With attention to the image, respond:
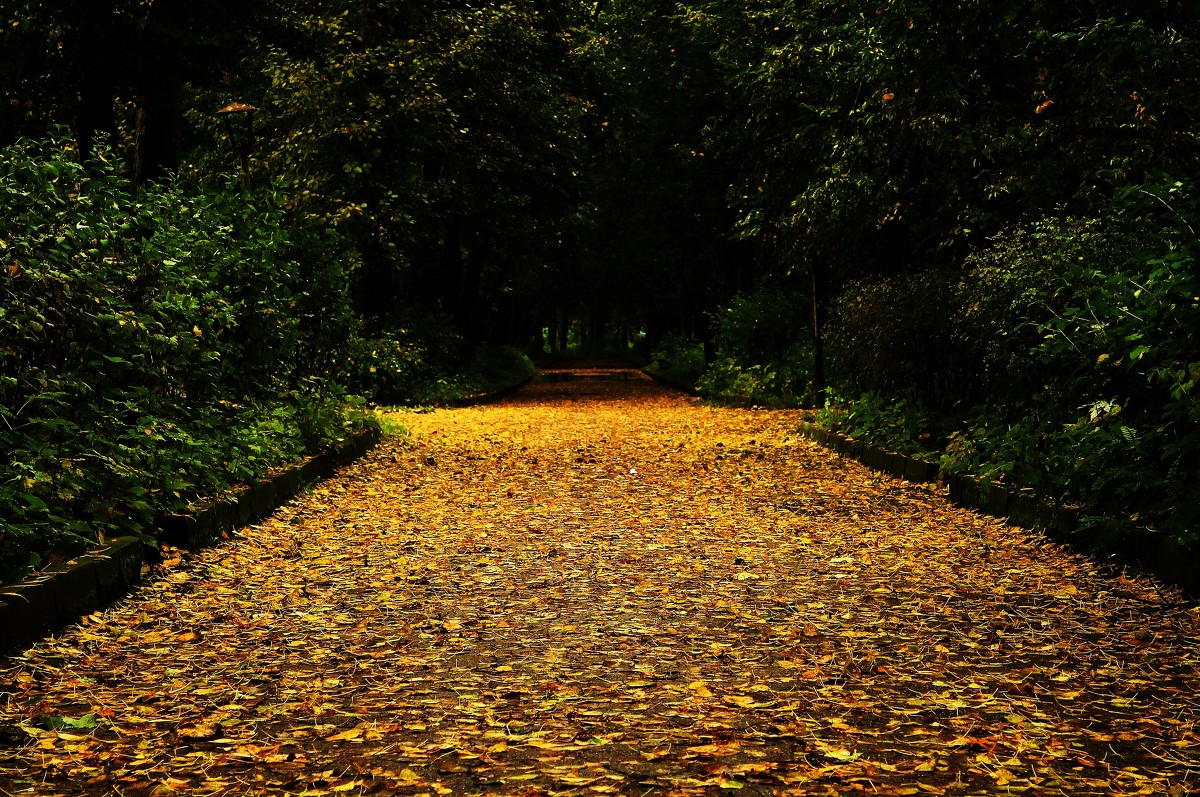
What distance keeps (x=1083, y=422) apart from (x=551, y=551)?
403 cm

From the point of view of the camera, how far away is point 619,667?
5.34 meters

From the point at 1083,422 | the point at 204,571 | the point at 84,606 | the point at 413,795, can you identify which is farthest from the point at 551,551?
the point at 413,795

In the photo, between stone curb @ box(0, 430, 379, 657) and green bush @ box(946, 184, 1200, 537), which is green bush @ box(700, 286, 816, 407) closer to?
green bush @ box(946, 184, 1200, 537)

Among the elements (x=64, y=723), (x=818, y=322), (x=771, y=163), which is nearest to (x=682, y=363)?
(x=771, y=163)

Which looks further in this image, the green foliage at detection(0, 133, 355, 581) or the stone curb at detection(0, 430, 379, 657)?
the green foliage at detection(0, 133, 355, 581)

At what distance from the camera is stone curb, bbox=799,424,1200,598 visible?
6.60 metres

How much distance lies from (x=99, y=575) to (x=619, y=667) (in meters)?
3.09

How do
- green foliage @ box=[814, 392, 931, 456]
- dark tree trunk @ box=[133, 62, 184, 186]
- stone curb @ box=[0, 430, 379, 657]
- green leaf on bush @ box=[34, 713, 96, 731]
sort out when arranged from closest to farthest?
green leaf on bush @ box=[34, 713, 96, 731]
stone curb @ box=[0, 430, 379, 657]
green foliage @ box=[814, 392, 931, 456]
dark tree trunk @ box=[133, 62, 184, 186]

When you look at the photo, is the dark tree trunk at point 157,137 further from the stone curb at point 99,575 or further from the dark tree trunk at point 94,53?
the stone curb at point 99,575

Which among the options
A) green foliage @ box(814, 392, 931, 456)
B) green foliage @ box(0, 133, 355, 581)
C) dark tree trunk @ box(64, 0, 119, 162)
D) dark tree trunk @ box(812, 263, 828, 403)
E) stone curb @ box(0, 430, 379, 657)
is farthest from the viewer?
dark tree trunk @ box(812, 263, 828, 403)

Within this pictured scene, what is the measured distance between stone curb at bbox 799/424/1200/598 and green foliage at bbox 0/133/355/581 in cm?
641

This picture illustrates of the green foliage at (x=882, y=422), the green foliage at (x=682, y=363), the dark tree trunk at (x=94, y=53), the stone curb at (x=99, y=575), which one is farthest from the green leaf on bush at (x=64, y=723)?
the green foliage at (x=682, y=363)

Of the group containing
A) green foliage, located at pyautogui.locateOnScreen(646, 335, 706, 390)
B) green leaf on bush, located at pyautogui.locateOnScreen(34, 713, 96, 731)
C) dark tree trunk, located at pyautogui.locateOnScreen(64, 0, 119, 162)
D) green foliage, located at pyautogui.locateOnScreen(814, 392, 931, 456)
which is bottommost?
green leaf on bush, located at pyautogui.locateOnScreen(34, 713, 96, 731)

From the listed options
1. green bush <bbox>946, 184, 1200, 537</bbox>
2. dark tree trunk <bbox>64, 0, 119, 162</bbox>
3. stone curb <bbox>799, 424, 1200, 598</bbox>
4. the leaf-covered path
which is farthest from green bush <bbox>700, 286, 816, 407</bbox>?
dark tree trunk <bbox>64, 0, 119, 162</bbox>
